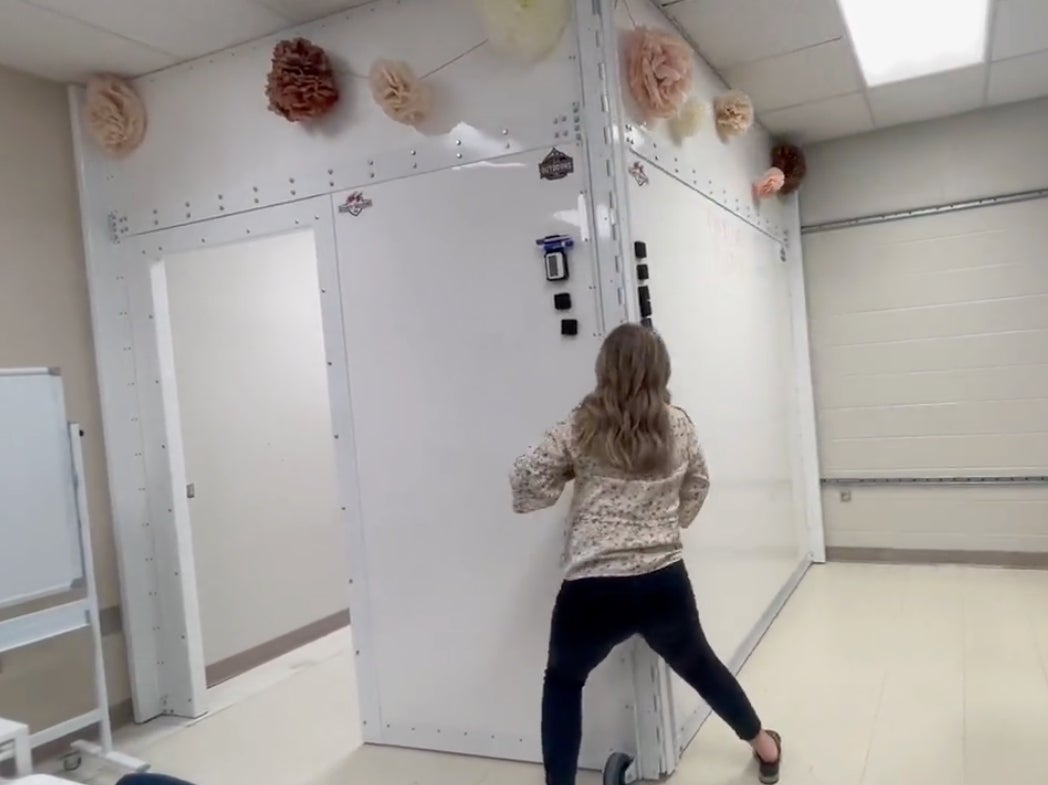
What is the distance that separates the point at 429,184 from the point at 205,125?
3.57 ft

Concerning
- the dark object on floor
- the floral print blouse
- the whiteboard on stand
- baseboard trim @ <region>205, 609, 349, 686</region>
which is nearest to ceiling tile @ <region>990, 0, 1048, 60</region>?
the floral print blouse

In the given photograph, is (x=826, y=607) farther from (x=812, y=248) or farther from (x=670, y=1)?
(x=670, y=1)

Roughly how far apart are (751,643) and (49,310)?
11.0 ft

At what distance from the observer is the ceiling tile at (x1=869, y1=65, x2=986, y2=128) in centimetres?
418

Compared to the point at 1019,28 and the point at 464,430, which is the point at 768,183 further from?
the point at 464,430

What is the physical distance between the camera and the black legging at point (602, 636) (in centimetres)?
229

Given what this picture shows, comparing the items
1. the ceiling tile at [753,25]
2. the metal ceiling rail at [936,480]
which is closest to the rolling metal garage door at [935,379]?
the metal ceiling rail at [936,480]

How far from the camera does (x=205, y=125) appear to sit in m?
3.29

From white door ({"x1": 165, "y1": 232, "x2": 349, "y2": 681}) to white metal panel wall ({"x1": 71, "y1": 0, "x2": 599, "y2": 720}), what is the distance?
1.18 feet

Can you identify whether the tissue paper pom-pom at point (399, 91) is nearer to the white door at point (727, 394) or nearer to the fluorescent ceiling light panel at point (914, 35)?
the white door at point (727, 394)

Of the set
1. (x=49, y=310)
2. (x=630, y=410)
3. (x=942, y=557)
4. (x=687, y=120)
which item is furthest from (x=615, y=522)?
(x=942, y=557)

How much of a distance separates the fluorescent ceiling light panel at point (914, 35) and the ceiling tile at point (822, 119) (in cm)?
29

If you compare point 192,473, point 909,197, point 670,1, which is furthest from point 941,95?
point 192,473

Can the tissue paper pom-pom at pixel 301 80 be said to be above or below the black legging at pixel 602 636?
above
